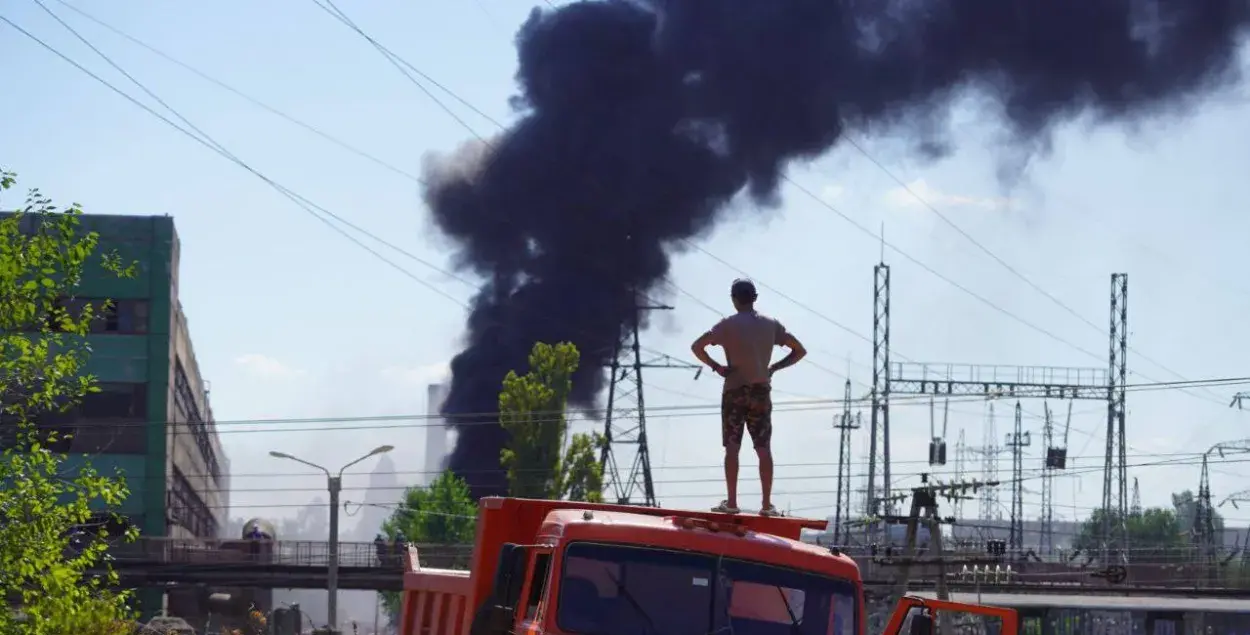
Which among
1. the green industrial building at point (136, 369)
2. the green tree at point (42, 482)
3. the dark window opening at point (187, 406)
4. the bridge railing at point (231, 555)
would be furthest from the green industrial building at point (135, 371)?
the green tree at point (42, 482)

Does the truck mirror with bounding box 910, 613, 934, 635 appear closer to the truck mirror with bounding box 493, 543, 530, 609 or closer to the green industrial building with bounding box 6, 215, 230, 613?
the truck mirror with bounding box 493, 543, 530, 609

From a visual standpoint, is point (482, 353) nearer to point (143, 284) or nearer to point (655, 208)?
point (655, 208)

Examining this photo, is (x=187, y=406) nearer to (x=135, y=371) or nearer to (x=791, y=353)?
(x=135, y=371)

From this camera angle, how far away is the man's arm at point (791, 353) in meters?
12.9

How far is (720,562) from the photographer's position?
34.8 feet

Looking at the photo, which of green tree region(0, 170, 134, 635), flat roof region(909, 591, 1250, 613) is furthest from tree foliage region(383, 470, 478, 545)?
green tree region(0, 170, 134, 635)

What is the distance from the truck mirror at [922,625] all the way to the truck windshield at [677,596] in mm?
777

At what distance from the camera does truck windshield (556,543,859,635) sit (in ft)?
33.9

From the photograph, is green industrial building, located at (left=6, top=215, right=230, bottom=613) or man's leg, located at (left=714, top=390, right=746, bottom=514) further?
green industrial building, located at (left=6, top=215, right=230, bottom=613)

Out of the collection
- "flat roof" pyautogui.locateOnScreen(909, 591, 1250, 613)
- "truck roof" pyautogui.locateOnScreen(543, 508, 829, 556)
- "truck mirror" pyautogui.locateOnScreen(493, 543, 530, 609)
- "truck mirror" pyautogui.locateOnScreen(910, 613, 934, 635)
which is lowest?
"flat roof" pyautogui.locateOnScreen(909, 591, 1250, 613)

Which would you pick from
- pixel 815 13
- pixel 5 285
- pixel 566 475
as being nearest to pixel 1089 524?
pixel 815 13

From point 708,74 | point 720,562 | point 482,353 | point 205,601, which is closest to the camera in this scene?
point 720,562

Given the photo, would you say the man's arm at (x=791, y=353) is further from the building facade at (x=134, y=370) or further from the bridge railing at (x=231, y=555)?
the building facade at (x=134, y=370)

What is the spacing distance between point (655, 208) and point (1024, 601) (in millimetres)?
52066
